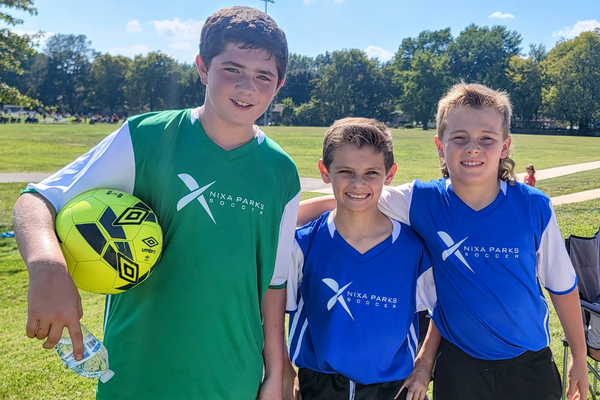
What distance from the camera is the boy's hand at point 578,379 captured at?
2.35 meters

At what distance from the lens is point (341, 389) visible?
2.04 m

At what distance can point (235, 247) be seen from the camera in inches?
67.2

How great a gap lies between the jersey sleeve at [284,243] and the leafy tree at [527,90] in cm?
7680

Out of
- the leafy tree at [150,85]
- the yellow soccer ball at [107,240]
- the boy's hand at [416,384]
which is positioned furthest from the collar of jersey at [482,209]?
the leafy tree at [150,85]

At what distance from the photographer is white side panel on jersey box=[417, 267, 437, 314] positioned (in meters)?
2.24

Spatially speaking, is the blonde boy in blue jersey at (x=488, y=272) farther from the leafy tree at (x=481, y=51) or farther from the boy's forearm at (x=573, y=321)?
the leafy tree at (x=481, y=51)

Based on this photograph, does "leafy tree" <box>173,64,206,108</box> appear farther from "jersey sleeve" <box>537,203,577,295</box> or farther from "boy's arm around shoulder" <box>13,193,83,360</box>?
"boy's arm around shoulder" <box>13,193,83,360</box>

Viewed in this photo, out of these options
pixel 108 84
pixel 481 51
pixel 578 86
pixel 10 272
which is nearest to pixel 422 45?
pixel 481 51

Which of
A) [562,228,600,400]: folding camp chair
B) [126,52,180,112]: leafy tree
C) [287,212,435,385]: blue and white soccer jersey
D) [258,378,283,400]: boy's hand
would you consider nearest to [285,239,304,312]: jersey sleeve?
[287,212,435,385]: blue and white soccer jersey

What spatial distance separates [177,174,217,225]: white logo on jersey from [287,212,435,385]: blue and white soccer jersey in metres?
0.63

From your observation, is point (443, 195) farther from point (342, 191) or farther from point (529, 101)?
point (529, 101)

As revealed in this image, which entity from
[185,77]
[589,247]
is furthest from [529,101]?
[589,247]

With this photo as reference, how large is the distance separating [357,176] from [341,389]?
978 mm

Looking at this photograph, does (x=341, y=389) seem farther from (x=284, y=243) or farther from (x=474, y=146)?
(x=474, y=146)
